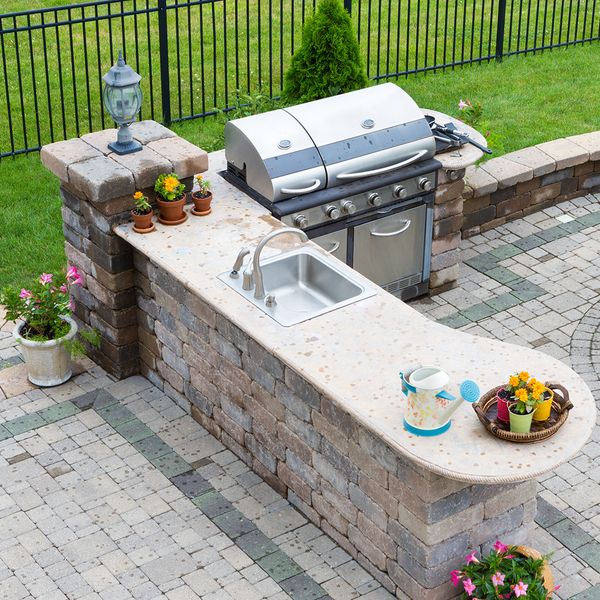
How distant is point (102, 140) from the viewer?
873 centimetres

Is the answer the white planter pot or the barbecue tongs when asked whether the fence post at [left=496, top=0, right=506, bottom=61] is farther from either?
the white planter pot

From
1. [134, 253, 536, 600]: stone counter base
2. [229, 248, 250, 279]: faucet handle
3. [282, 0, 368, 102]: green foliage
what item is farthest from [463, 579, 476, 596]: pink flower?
[282, 0, 368, 102]: green foliage

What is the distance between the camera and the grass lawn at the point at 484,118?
10.7 meters

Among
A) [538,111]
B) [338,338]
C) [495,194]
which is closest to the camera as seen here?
[338,338]

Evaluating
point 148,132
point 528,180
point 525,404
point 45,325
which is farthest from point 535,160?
point 525,404

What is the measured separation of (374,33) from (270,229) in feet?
26.3

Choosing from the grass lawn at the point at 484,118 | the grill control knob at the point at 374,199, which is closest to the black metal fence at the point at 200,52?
the grass lawn at the point at 484,118

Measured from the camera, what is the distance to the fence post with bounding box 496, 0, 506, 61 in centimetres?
1430

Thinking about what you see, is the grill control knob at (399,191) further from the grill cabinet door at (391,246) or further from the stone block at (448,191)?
the stone block at (448,191)

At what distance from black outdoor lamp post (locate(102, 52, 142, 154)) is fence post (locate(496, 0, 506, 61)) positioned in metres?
7.19

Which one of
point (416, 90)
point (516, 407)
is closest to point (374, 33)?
point (416, 90)

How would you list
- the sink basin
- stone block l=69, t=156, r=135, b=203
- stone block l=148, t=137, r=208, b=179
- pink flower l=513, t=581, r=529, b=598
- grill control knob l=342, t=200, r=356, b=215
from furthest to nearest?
grill control knob l=342, t=200, r=356, b=215 → stone block l=148, t=137, r=208, b=179 → stone block l=69, t=156, r=135, b=203 → the sink basin → pink flower l=513, t=581, r=529, b=598

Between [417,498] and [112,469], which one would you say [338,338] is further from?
[112,469]

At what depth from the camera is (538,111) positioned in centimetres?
1323
